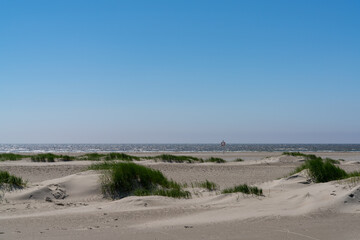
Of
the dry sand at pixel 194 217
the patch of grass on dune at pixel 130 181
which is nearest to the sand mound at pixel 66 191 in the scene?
the dry sand at pixel 194 217

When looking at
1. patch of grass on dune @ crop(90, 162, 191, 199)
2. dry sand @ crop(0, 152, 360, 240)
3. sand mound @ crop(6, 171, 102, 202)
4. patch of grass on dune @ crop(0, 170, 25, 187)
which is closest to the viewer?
dry sand @ crop(0, 152, 360, 240)

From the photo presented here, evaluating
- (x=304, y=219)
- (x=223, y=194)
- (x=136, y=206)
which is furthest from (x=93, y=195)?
(x=304, y=219)

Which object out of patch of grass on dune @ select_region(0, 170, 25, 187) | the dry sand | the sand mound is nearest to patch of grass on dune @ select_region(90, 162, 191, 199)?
the sand mound

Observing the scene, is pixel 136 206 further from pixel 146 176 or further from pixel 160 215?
pixel 146 176

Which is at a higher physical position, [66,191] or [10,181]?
[10,181]

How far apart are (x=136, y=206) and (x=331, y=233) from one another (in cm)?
384

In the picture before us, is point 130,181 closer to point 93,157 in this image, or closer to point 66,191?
point 66,191

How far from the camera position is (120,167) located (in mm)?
10164

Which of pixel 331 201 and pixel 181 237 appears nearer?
pixel 181 237

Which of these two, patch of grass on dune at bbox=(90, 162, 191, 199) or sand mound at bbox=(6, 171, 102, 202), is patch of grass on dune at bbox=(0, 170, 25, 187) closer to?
sand mound at bbox=(6, 171, 102, 202)

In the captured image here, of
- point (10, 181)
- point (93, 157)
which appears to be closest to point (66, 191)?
point (10, 181)

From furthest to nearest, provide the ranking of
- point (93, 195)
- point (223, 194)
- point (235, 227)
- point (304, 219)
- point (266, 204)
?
point (93, 195) < point (223, 194) < point (266, 204) < point (304, 219) < point (235, 227)

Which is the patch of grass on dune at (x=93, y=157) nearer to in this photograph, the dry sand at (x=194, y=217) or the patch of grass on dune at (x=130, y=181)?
the patch of grass on dune at (x=130, y=181)

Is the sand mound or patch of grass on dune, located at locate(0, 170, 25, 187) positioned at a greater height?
patch of grass on dune, located at locate(0, 170, 25, 187)
